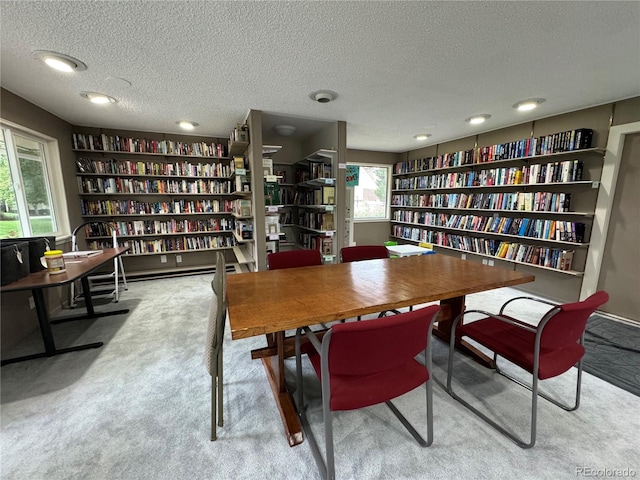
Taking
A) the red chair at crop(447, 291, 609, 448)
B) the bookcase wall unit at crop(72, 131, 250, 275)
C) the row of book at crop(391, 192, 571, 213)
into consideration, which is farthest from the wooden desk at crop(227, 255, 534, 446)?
the bookcase wall unit at crop(72, 131, 250, 275)

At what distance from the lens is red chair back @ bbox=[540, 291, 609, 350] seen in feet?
3.84

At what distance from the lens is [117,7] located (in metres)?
1.42

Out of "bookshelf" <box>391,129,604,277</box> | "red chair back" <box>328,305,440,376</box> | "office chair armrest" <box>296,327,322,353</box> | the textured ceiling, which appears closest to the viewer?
"red chair back" <box>328,305,440,376</box>


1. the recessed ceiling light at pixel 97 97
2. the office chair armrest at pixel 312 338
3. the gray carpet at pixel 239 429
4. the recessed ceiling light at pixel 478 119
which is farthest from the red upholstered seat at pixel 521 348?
the recessed ceiling light at pixel 97 97

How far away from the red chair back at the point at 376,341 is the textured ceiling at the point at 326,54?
168 centimetres

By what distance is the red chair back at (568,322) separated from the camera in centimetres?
117

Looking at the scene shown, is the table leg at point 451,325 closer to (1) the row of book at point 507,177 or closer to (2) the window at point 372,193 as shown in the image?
(1) the row of book at point 507,177

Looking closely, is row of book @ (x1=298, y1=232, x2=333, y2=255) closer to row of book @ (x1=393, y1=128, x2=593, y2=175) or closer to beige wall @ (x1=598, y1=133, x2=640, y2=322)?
row of book @ (x1=393, y1=128, x2=593, y2=175)

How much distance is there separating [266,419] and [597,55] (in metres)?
3.45

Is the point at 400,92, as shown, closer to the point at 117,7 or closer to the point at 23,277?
the point at 117,7

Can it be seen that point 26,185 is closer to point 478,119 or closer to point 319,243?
point 319,243

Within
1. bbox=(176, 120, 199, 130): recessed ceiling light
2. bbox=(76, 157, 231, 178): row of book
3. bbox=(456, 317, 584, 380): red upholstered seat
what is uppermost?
bbox=(176, 120, 199, 130): recessed ceiling light

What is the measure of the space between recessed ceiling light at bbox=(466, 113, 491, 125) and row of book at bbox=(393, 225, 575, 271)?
178cm

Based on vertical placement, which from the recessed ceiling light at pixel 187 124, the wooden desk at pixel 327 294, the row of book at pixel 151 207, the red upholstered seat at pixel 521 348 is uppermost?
the recessed ceiling light at pixel 187 124
